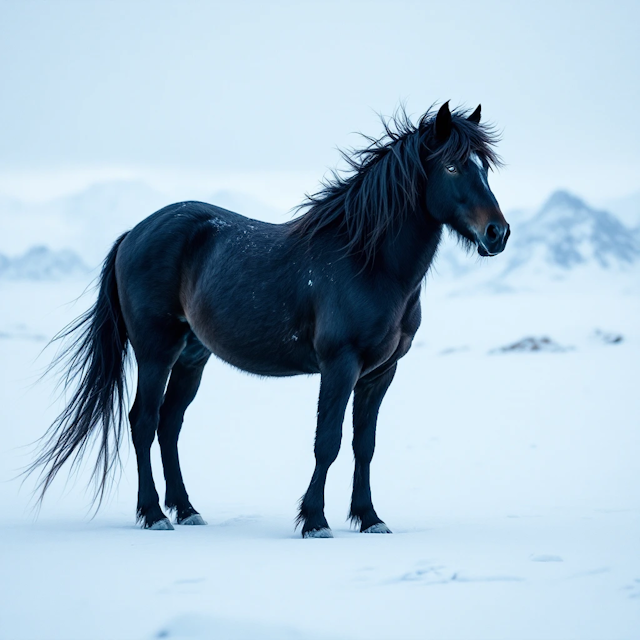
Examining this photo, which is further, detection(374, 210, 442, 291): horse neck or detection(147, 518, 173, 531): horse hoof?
detection(147, 518, 173, 531): horse hoof

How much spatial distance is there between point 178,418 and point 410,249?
215 centimetres

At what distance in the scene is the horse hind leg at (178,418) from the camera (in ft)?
18.8

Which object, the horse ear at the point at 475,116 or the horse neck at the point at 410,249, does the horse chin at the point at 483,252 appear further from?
the horse ear at the point at 475,116

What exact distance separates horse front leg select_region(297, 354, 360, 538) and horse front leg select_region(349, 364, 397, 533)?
0.45 metres

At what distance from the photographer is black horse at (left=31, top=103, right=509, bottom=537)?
4.85 meters

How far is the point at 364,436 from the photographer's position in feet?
17.6

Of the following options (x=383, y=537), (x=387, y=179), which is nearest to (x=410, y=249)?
(x=387, y=179)

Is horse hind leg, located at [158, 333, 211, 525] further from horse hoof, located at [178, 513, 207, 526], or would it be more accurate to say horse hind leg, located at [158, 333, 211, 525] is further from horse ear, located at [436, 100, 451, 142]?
horse ear, located at [436, 100, 451, 142]

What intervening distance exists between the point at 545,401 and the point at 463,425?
154 centimetres

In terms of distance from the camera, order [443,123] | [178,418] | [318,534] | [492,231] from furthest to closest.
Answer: [178,418] → [443,123] → [318,534] → [492,231]

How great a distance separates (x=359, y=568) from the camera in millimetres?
3803

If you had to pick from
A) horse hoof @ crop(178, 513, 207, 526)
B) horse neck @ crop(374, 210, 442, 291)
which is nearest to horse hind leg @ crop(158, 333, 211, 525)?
horse hoof @ crop(178, 513, 207, 526)

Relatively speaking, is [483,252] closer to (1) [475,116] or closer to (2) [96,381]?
(1) [475,116]

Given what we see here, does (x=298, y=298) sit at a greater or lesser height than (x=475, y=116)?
lesser
